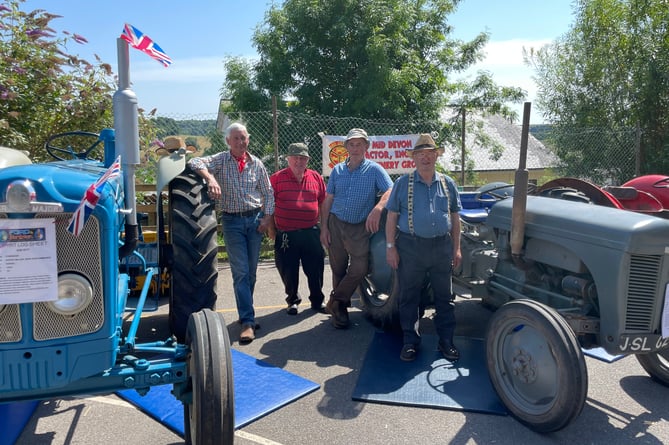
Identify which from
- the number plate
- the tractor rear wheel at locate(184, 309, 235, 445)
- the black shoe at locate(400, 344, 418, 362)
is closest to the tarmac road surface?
the black shoe at locate(400, 344, 418, 362)

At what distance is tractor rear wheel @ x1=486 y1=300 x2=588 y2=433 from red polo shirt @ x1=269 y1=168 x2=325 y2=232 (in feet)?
7.72

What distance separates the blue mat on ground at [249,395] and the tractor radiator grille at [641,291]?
200 centimetres

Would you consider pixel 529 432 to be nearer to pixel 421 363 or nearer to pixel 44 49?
pixel 421 363

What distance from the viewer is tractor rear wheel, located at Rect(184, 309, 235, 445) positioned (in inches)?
88.9

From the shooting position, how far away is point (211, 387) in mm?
2273

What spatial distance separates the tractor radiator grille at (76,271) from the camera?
2.22m

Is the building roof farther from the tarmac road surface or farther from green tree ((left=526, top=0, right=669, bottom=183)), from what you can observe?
the tarmac road surface

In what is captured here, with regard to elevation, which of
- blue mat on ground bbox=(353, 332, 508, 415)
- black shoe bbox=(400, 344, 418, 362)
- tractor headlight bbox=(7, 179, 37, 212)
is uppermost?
tractor headlight bbox=(7, 179, 37, 212)

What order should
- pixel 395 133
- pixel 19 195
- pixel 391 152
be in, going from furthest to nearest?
pixel 395 133 → pixel 391 152 → pixel 19 195

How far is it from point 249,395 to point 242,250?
147 cm

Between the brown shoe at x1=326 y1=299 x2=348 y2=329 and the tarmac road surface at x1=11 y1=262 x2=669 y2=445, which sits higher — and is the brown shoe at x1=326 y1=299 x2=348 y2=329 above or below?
above

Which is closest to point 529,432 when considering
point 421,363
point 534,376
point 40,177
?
point 534,376

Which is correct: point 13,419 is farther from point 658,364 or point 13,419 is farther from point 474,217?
point 658,364

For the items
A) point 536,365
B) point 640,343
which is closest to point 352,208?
point 536,365
